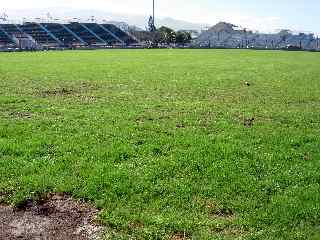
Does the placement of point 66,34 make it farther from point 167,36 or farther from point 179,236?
point 179,236

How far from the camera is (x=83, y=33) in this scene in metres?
128

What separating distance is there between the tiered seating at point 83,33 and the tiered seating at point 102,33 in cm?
232

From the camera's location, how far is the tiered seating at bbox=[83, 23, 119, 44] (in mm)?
126875

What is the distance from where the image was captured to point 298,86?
28047 mm

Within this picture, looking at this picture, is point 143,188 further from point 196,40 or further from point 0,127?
point 196,40

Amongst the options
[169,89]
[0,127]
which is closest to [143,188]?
[0,127]

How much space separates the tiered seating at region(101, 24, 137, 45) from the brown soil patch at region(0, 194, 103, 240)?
119m

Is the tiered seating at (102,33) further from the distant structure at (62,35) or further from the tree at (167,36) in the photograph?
the tree at (167,36)

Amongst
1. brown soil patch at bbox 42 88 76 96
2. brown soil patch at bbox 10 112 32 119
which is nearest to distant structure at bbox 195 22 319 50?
brown soil patch at bbox 42 88 76 96

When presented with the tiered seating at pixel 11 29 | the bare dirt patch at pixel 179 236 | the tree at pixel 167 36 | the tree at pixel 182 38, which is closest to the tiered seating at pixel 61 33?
the tiered seating at pixel 11 29

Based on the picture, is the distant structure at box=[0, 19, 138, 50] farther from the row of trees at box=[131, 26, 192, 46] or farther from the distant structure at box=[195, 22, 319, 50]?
the distant structure at box=[195, 22, 319, 50]

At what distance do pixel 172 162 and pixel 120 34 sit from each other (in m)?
125

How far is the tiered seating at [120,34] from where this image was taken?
427 ft

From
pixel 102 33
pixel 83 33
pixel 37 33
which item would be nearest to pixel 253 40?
pixel 102 33
